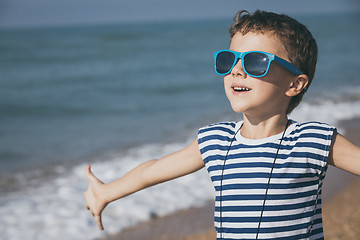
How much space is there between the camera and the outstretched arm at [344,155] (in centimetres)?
171

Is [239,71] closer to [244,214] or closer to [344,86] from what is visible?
[244,214]

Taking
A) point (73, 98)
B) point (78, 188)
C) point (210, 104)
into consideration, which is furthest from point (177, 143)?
point (73, 98)

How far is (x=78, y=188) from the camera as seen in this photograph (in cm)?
598

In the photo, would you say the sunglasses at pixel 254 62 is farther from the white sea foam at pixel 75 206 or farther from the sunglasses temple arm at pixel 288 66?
the white sea foam at pixel 75 206

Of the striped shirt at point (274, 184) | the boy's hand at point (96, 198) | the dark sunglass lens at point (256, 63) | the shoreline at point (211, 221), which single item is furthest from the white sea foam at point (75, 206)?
the dark sunglass lens at point (256, 63)

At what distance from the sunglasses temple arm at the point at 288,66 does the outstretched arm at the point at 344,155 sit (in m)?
0.31

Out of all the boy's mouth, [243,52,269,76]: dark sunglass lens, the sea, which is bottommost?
the boy's mouth

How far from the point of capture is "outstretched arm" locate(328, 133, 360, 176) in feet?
5.60

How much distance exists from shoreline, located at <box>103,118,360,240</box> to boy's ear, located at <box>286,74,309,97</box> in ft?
7.32

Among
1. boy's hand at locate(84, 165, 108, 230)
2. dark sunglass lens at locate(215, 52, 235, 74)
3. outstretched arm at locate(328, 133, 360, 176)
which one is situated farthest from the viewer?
boy's hand at locate(84, 165, 108, 230)

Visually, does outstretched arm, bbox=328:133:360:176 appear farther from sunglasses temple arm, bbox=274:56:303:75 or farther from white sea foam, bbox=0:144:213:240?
white sea foam, bbox=0:144:213:240

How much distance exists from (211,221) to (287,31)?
3027mm

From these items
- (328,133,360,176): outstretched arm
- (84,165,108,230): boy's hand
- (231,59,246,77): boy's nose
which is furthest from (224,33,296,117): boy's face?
(84,165,108,230): boy's hand

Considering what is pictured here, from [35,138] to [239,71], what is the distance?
8502 millimetres
